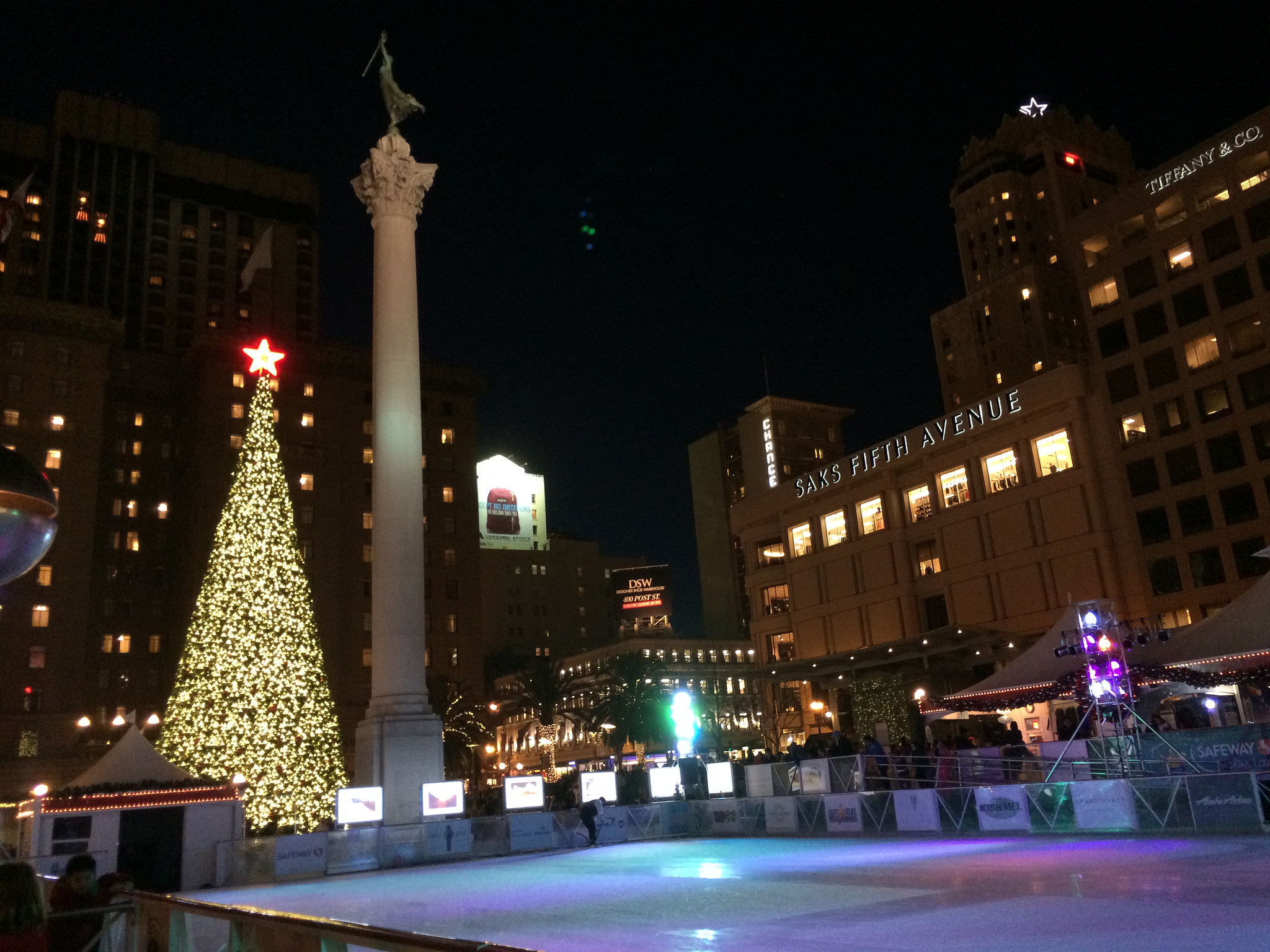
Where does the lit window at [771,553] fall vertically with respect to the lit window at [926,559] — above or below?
above

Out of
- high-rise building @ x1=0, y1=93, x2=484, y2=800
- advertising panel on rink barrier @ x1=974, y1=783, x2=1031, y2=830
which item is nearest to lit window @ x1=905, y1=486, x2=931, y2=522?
advertising panel on rink barrier @ x1=974, y1=783, x2=1031, y2=830

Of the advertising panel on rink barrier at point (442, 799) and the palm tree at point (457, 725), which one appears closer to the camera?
the advertising panel on rink barrier at point (442, 799)

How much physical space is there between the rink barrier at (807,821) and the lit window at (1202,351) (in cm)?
3950

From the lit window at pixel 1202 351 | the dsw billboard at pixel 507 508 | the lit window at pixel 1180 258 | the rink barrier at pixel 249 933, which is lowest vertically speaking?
the rink barrier at pixel 249 933

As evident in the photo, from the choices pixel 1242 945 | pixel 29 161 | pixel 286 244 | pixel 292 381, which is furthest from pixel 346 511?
pixel 1242 945

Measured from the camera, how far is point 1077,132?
5025 inches

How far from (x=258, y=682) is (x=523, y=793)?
27.8 feet

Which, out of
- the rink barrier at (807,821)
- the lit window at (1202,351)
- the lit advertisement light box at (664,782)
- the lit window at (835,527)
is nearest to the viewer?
the rink barrier at (807,821)

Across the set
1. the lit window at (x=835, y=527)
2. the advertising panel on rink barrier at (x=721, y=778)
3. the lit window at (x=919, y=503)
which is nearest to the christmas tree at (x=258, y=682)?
the advertising panel on rink barrier at (x=721, y=778)

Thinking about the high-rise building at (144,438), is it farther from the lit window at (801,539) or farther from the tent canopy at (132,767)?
the tent canopy at (132,767)

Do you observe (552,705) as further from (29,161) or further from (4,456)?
(29,161)

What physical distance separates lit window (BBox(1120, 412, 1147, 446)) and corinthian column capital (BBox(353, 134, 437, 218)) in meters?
40.8

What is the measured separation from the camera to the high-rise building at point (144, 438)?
80438 mm

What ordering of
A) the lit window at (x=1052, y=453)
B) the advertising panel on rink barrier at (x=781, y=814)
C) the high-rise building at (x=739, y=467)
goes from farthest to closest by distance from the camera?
the high-rise building at (x=739, y=467), the lit window at (x=1052, y=453), the advertising panel on rink barrier at (x=781, y=814)
